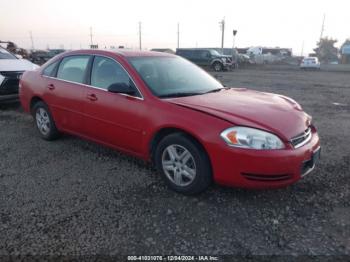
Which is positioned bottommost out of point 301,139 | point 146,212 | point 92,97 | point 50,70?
point 146,212

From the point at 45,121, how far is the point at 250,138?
12.1ft

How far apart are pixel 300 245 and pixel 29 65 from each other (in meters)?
8.08

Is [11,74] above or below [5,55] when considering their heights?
below

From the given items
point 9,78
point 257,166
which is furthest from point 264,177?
point 9,78

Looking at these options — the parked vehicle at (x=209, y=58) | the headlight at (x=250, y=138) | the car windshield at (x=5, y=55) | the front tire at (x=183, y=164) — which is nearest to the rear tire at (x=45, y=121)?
the front tire at (x=183, y=164)

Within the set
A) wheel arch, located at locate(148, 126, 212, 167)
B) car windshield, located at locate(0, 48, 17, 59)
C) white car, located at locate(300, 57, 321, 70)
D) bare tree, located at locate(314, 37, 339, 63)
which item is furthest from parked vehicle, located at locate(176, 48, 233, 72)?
bare tree, located at locate(314, 37, 339, 63)

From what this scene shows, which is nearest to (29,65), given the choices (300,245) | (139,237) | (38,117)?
(38,117)

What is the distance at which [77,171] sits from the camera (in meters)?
4.27

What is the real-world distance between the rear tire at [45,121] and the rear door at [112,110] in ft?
3.40

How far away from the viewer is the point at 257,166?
3.07m

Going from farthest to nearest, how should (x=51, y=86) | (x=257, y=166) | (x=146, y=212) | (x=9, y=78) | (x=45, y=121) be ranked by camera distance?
(x=9, y=78)
(x=45, y=121)
(x=51, y=86)
(x=146, y=212)
(x=257, y=166)

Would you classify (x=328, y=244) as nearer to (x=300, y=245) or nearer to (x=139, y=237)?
(x=300, y=245)

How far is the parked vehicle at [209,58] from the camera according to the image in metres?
27.7

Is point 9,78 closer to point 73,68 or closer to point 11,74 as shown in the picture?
point 11,74
